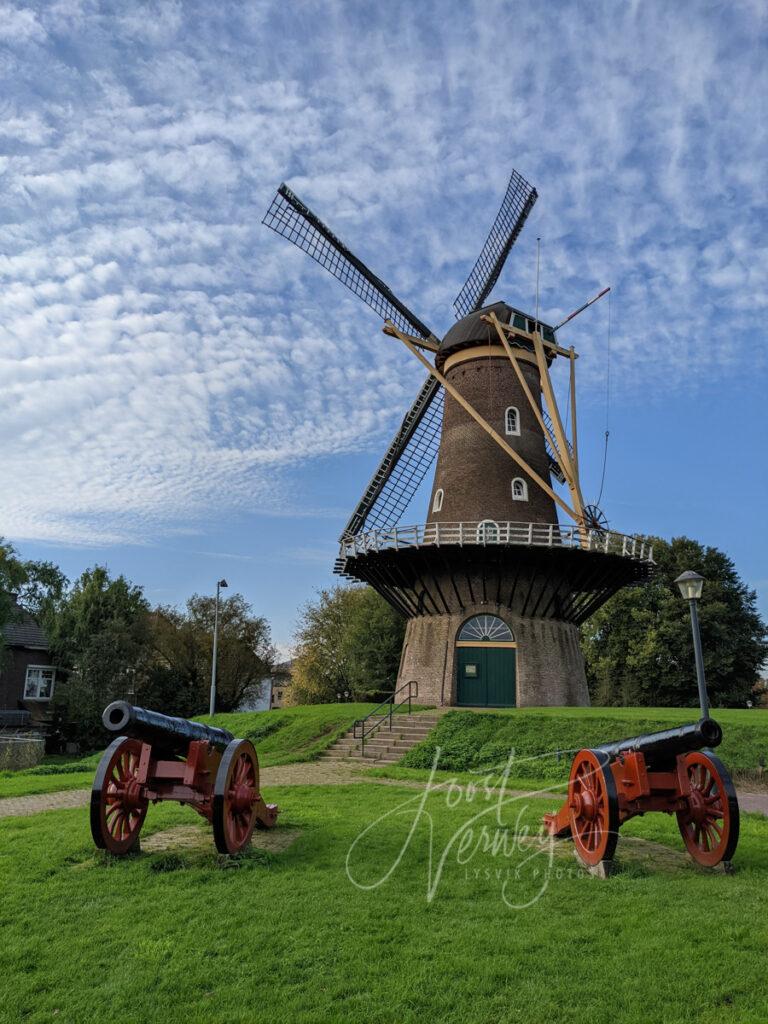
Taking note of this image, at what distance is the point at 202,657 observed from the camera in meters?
42.3

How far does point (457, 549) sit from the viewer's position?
22.1m

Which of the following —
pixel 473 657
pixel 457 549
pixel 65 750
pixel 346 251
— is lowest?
pixel 65 750

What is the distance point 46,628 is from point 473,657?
1052 inches

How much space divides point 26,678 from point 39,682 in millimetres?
719

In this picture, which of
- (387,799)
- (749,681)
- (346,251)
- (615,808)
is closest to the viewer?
(615,808)

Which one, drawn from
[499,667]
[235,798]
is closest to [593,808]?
[235,798]

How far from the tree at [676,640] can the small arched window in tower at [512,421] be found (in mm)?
13716

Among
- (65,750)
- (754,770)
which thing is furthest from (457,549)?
(65,750)

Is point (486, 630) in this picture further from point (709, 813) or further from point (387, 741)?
point (709, 813)

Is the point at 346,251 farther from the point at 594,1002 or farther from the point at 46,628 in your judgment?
the point at 594,1002

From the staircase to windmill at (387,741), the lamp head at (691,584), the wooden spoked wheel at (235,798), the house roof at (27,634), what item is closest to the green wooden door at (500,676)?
the staircase to windmill at (387,741)

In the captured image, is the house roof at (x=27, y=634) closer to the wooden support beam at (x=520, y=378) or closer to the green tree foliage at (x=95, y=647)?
the green tree foliage at (x=95, y=647)

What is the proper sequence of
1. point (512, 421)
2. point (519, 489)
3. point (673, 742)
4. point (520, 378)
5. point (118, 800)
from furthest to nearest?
point (512, 421), point (520, 378), point (519, 489), point (118, 800), point (673, 742)

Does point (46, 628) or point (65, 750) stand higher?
point (46, 628)
